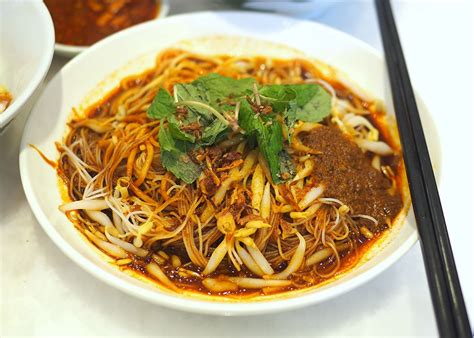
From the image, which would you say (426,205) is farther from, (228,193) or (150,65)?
(150,65)

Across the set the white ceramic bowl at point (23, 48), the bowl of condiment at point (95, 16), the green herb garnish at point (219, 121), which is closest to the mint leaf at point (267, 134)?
the green herb garnish at point (219, 121)

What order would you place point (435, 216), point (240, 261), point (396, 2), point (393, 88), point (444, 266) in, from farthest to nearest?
point (396, 2) < point (393, 88) < point (240, 261) < point (435, 216) < point (444, 266)

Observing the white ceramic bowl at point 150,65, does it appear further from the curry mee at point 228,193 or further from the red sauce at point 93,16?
the red sauce at point 93,16

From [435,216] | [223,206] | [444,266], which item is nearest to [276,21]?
[223,206]

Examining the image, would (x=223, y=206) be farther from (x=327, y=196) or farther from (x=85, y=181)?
(x=85, y=181)

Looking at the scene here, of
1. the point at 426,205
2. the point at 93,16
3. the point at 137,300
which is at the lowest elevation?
the point at 137,300

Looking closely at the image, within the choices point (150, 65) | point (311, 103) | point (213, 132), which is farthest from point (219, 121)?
point (150, 65)
